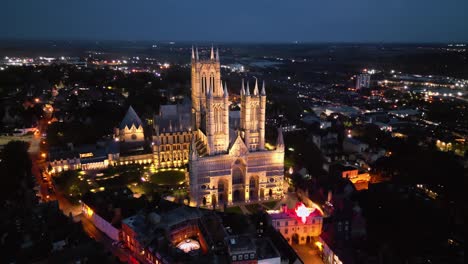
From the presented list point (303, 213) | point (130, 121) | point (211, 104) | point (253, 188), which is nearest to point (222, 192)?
point (253, 188)

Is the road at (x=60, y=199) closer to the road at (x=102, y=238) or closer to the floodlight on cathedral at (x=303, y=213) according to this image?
the road at (x=102, y=238)

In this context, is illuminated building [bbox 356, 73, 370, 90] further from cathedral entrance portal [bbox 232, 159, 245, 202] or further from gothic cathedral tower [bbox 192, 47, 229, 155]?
cathedral entrance portal [bbox 232, 159, 245, 202]

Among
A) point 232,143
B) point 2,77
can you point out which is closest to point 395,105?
point 232,143

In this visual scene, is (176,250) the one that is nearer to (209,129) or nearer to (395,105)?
(209,129)

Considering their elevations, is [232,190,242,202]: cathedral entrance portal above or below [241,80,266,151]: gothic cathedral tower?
below

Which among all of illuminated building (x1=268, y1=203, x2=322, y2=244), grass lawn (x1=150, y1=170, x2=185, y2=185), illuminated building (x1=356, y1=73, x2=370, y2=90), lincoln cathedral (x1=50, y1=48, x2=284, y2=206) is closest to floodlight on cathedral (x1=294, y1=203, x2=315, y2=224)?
illuminated building (x1=268, y1=203, x2=322, y2=244)

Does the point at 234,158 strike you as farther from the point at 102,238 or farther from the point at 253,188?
the point at 102,238

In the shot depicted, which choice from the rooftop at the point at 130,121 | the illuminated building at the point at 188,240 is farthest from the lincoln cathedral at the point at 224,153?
the rooftop at the point at 130,121
